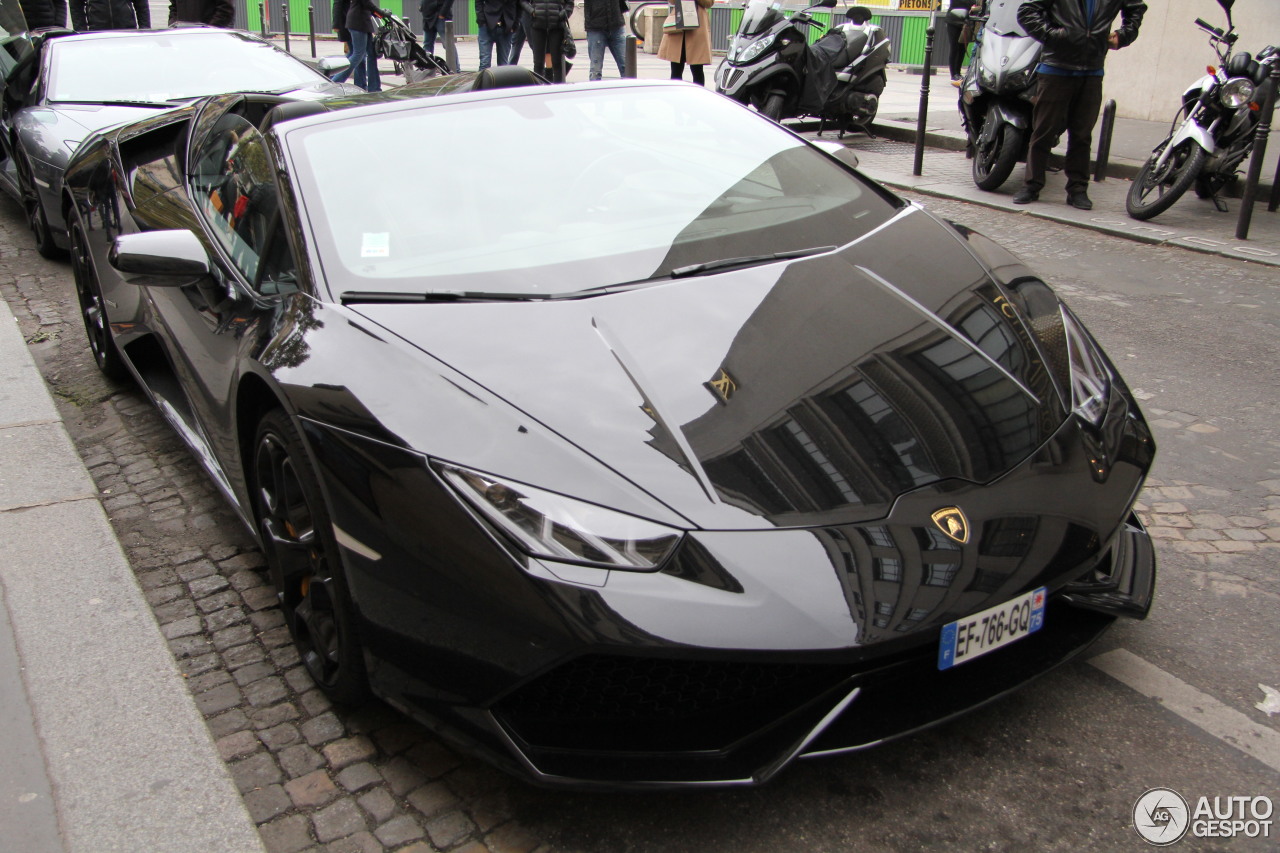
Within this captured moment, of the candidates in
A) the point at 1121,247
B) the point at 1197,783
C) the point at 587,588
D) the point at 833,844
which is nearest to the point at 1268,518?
the point at 1197,783

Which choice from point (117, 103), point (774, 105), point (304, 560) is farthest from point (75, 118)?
point (774, 105)

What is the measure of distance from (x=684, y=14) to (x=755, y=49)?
1744 millimetres

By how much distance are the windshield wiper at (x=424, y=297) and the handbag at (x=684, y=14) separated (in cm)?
1002

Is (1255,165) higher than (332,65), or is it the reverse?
(332,65)

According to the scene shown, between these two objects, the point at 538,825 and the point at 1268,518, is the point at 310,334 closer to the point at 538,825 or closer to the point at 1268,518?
the point at 538,825

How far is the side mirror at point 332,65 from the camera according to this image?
7.09 meters

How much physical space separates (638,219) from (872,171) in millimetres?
6683

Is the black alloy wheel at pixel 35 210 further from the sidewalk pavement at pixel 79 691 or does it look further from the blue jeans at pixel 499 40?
the blue jeans at pixel 499 40

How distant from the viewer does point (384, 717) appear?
2576mm

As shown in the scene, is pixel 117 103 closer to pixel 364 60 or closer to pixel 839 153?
pixel 839 153

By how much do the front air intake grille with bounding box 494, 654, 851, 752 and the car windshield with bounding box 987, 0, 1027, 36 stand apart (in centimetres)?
714

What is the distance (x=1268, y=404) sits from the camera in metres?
4.19

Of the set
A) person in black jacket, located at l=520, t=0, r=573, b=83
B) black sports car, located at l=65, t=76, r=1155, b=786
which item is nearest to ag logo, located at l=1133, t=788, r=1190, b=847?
black sports car, located at l=65, t=76, r=1155, b=786

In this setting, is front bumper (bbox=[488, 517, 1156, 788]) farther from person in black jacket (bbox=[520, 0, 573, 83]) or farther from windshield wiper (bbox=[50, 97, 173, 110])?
person in black jacket (bbox=[520, 0, 573, 83])
